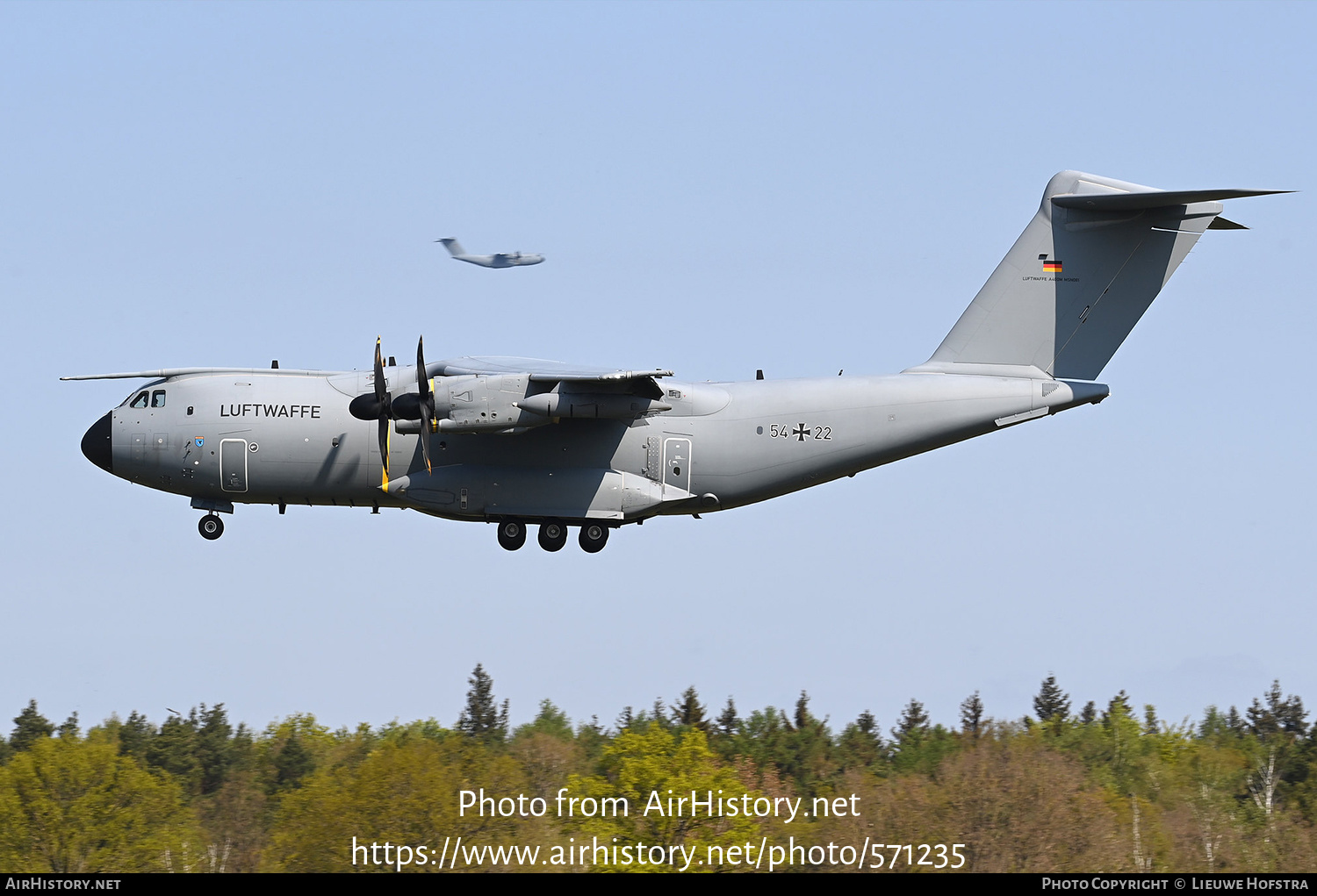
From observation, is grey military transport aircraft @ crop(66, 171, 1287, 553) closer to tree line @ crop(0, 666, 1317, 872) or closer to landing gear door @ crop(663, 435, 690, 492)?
landing gear door @ crop(663, 435, 690, 492)

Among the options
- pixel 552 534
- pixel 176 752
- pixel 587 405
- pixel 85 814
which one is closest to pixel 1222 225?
pixel 587 405

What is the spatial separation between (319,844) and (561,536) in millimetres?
14518

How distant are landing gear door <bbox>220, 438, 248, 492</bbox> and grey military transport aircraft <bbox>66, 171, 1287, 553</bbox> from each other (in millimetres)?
34

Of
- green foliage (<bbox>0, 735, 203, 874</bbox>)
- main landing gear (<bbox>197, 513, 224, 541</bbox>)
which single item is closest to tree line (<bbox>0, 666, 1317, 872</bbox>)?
green foliage (<bbox>0, 735, 203, 874</bbox>)

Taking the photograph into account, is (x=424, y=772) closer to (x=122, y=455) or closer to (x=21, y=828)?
(x=21, y=828)

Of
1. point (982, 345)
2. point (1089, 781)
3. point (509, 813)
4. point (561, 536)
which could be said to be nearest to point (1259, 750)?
point (1089, 781)

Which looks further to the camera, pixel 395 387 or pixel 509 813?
pixel 509 813

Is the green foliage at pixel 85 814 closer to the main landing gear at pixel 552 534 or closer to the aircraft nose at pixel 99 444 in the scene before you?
the aircraft nose at pixel 99 444

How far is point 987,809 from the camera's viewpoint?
3597 cm

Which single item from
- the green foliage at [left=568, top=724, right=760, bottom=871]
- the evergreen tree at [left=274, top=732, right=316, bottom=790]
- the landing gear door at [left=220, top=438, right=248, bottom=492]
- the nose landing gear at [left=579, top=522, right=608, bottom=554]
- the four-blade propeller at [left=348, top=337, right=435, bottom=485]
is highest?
the four-blade propeller at [left=348, top=337, right=435, bottom=485]

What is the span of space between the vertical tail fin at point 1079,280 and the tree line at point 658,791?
42.4 feet

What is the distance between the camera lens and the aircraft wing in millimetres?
24031

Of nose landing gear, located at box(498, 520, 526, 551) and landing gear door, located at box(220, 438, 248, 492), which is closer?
landing gear door, located at box(220, 438, 248, 492)

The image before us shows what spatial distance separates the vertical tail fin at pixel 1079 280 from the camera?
26.8 m
